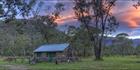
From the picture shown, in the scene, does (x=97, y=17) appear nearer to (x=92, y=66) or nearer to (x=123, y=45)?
(x=92, y=66)

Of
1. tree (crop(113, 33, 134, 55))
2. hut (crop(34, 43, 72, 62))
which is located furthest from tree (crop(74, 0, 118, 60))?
tree (crop(113, 33, 134, 55))

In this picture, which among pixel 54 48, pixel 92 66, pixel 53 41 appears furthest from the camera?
Result: pixel 53 41

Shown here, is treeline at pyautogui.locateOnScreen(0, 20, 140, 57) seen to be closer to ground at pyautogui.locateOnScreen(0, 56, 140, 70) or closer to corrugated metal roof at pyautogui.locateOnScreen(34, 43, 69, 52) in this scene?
corrugated metal roof at pyautogui.locateOnScreen(34, 43, 69, 52)

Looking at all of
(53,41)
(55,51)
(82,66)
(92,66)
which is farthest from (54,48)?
(92,66)

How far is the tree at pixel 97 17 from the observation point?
74.7 metres

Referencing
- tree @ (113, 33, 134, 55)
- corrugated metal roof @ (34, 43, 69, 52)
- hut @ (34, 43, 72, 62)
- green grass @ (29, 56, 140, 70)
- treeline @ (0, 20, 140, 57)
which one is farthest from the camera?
tree @ (113, 33, 134, 55)

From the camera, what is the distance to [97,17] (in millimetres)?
75438

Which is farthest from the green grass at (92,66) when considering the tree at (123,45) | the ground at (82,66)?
the tree at (123,45)

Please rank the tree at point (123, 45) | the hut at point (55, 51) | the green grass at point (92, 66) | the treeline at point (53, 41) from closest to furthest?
the green grass at point (92, 66) → the hut at point (55, 51) → the treeline at point (53, 41) → the tree at point (123, 45)

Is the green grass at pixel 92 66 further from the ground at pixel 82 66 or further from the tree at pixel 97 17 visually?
the tree at pixel 97 17

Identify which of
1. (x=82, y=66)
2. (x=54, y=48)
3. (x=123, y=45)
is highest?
(x=82, y=66)

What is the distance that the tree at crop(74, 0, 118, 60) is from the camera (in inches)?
2940

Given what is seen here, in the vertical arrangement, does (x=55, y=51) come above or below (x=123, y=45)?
above

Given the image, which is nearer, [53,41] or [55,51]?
[55,51]
